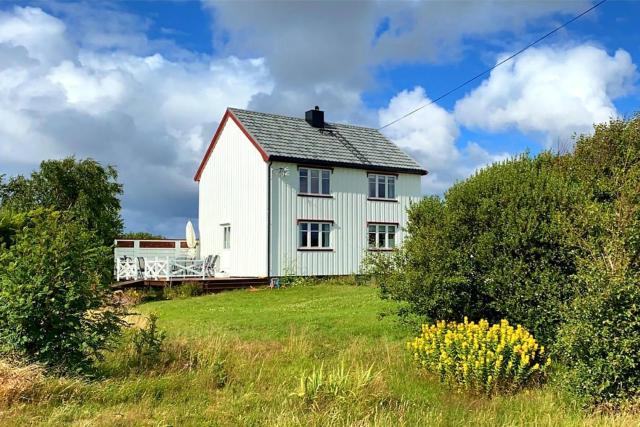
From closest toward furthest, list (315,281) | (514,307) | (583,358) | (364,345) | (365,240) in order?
(583,358) < (514,307) < (364,345) < (315,281) < (365,240)

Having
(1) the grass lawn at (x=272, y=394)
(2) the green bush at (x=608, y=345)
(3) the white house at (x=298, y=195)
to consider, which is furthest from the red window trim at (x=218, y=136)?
(2) the green bush at (x=608, y=345)

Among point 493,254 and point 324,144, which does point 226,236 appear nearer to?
point 324,144

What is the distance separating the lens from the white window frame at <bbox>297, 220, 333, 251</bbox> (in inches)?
1070

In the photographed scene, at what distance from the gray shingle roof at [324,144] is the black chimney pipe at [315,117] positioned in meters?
0.34

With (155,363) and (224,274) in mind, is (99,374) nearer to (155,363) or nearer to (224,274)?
(155,363)

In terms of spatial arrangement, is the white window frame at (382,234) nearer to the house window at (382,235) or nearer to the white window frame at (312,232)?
the house window at (382,235)

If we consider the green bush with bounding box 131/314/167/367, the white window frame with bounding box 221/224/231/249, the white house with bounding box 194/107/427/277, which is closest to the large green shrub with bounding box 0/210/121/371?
the green bush with bounding box 131/314/167/367

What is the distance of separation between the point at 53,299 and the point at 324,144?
74.8ft

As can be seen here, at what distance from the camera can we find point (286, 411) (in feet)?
20.8

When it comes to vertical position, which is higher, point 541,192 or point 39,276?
point 541,192

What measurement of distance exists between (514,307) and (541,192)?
74.0 inches

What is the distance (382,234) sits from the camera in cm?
2975

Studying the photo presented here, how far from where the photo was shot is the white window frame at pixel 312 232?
89.2 feet

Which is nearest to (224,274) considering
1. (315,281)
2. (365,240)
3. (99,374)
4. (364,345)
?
(315,281)
